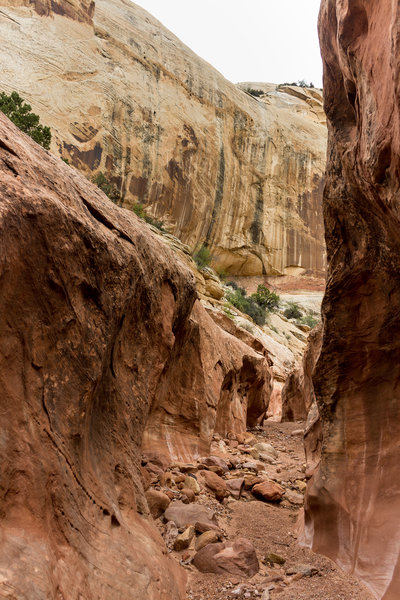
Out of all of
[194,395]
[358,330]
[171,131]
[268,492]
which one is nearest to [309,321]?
[171,131]

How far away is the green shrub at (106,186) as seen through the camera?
2797 cm

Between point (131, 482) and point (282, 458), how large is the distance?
Answer: 629cm

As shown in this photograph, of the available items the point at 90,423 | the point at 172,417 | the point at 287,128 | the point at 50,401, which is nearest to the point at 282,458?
the point at 172,417

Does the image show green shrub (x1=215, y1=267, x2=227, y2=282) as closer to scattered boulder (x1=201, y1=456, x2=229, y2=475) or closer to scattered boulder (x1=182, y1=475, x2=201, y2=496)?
scattered boulder (x1=201, y1=456, x2=229, y2=475)

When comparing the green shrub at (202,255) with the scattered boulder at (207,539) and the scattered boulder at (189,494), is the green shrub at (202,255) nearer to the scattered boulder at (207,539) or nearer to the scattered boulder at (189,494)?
the scattered boulder at (189,494)

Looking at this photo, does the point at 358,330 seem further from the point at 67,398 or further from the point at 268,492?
the point at 67,398

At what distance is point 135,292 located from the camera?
4.56 meters

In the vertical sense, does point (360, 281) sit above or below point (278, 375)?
above

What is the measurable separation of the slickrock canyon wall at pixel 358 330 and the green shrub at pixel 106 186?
24823 mm

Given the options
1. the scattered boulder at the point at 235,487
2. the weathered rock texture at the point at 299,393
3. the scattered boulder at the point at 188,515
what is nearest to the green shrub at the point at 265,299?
the weathered rock texture at the point at 299,393

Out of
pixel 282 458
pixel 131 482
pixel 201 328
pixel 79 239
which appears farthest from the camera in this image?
pixel 282 458

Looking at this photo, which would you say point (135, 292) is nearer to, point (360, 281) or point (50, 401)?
point (50, 401)

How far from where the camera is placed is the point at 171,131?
34.0m

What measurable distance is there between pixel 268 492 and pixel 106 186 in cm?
2563
